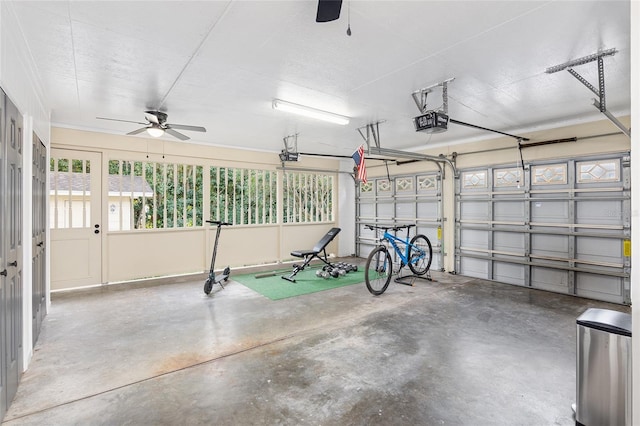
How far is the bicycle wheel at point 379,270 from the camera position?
515 cm

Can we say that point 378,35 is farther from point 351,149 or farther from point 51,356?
point 351,149

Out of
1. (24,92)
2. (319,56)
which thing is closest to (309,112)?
(319,56)

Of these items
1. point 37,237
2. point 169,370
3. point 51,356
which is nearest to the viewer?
point 169,370

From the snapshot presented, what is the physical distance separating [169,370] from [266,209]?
522cm

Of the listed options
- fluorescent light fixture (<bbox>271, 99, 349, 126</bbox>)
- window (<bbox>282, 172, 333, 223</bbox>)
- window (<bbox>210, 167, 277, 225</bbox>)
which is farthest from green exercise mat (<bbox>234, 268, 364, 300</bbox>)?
fluorescent light fixture (<bbox>271, 99, 349, 126</bbox>)

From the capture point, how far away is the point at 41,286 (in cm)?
377

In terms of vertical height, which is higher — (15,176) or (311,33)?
(311,33)

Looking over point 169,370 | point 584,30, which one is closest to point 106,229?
point 169,370

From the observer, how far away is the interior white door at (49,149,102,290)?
5.17 m

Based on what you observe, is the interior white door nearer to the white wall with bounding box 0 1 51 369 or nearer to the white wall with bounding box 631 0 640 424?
the white wall with bounding box 0 1 51 369

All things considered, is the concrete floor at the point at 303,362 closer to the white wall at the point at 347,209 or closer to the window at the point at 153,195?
the window at the point at 153,195

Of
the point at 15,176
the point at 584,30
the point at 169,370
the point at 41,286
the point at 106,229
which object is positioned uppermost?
the point at 584,30

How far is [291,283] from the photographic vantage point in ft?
19.0

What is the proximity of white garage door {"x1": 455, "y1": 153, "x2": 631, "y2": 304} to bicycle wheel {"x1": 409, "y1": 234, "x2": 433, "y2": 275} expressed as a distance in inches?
24.8
